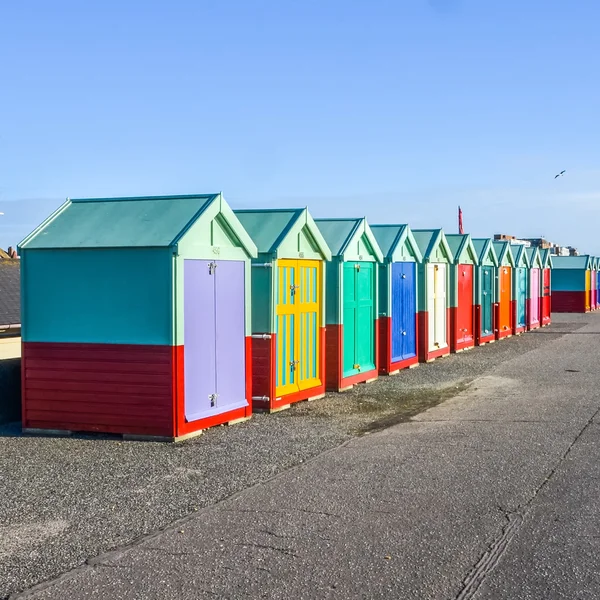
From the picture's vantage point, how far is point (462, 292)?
21141mm

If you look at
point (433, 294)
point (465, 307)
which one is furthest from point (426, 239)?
point (465, 307)

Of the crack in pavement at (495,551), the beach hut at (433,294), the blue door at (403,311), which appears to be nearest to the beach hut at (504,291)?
the beach hut at (433,294)

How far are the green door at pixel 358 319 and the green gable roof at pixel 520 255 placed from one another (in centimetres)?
1388

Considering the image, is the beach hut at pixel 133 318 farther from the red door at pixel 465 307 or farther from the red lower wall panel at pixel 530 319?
the red lower wall panel at pixel 530 319

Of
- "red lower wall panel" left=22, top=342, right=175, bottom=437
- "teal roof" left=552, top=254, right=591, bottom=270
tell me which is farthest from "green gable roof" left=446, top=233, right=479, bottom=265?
"teal roof" left=552, top=254, right=591, bottom=270

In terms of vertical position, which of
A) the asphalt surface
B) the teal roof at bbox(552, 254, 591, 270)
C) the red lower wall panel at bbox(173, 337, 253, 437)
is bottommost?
the asphalt surface

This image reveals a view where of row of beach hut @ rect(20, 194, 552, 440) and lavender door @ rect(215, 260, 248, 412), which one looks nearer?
row of beach hut @ rect(20, 194, 552, 440)

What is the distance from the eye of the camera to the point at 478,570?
17.2ft

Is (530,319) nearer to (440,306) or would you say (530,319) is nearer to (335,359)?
(440,306)

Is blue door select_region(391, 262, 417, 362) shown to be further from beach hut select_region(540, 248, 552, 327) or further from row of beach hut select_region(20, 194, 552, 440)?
beach hut select_region(540, 248, 552, 327)

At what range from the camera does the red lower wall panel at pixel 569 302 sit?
43188 millimetres

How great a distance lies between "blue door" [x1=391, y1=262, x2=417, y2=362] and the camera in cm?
1653

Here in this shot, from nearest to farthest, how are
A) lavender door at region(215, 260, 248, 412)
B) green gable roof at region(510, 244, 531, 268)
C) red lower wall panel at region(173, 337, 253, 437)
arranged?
1. red lower wall panel at region(173, 337, 253, 437)
2. lavender door at region(215, 260, 248, 412)
3. green gable roof at region(510, 244, 531, 268)

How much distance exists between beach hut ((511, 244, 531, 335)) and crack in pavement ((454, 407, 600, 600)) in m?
20.1
